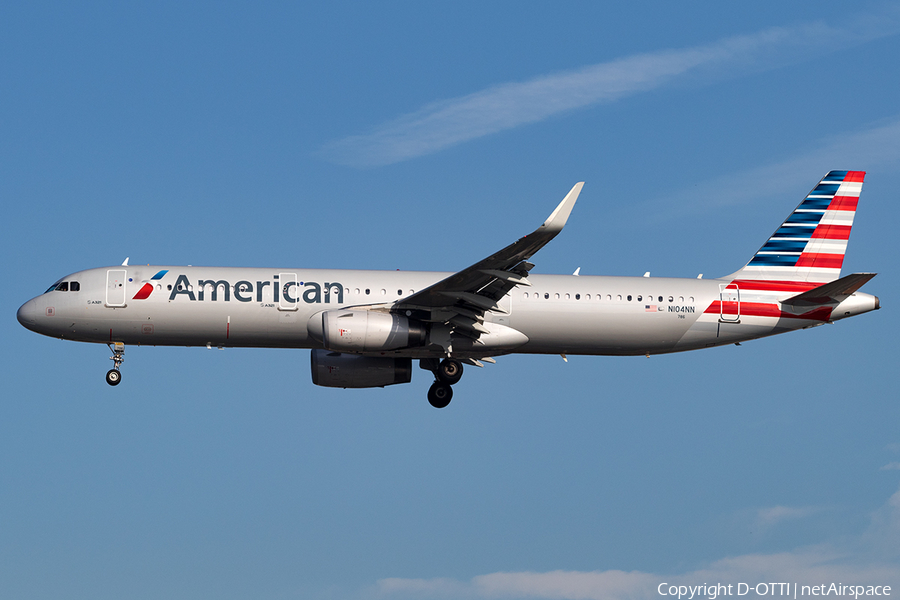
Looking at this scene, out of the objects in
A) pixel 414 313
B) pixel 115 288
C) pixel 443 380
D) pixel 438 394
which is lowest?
pixel 438 394

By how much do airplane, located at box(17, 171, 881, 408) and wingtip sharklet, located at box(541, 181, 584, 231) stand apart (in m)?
3.46

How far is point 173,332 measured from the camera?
3303 centimetres

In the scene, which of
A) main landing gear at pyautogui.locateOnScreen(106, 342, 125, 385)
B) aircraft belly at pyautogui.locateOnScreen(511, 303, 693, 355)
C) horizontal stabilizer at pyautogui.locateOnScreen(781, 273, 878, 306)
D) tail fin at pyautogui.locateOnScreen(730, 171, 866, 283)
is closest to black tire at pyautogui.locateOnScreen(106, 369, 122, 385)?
main landing gear at pyautogui.locateOnScreen(106, 342, 125, 385)

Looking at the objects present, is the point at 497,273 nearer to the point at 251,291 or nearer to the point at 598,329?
the point at 598,329

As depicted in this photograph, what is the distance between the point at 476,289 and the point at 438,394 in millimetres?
5303

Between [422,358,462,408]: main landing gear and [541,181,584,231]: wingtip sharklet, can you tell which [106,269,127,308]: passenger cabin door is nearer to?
[422,358,462,408]: main landing gear

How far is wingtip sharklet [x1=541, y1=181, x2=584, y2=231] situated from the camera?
27.3m

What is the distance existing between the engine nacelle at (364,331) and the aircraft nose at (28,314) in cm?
922

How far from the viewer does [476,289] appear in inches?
1252

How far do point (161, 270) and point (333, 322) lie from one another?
6448 millimetres

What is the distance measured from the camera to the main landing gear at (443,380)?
1378 inches

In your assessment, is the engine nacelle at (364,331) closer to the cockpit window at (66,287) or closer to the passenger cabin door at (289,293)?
the passenger cabin door at (289,293)

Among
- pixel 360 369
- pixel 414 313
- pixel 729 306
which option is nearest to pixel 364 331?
pixel 414 313

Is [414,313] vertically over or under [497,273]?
under
